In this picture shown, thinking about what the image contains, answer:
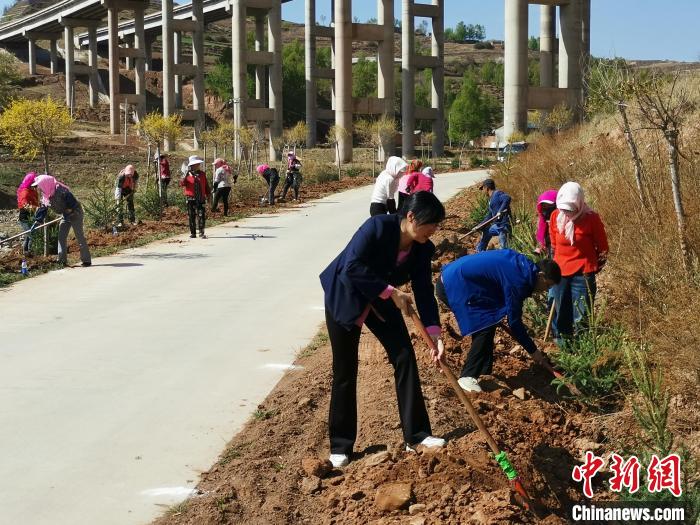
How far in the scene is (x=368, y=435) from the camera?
676cm

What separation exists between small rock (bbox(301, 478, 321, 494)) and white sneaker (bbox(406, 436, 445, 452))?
2.07 ft

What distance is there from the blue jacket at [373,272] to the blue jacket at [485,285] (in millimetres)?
1696

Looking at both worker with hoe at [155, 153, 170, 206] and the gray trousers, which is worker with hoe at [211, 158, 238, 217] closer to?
worker with hoe at [155, 153, 170, 206]

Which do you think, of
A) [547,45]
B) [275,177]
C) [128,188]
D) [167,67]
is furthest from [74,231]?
[167,67]

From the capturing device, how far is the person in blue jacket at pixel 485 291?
768cm

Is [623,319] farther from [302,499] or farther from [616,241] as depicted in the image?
[302,499]

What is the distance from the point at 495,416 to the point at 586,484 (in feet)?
3.92

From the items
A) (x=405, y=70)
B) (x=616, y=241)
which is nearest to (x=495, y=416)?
(x=616, y=241)

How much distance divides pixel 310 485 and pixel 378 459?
0.46 meters

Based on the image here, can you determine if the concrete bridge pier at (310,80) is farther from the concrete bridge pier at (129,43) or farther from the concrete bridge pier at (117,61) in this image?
the concrete bridge pier at (129,43)

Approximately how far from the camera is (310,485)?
595cm

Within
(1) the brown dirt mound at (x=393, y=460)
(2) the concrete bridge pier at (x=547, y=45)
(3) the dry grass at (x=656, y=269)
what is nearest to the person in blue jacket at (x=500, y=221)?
(3) the dry grass at (x=656, y=269)

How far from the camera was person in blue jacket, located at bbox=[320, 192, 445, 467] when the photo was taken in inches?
228

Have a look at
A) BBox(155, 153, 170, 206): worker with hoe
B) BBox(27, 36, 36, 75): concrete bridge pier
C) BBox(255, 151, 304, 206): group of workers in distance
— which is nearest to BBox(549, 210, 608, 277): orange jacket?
BBox(155, 153, 170, 206): worker with hoe
